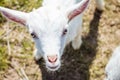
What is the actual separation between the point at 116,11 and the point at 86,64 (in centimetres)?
63

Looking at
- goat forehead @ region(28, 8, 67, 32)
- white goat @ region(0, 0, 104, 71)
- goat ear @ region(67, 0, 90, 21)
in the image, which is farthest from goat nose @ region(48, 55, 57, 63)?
goat ear @ region(67, 0, 90, 21)

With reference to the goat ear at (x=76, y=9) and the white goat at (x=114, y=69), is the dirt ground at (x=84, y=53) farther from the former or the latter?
the goat ear at (x=76, y=9)

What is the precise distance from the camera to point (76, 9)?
266cm

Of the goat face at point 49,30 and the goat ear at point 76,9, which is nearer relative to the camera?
the goat face at point 49,30

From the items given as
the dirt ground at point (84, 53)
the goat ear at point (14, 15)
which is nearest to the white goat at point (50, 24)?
the goat ear at point (14, 15)

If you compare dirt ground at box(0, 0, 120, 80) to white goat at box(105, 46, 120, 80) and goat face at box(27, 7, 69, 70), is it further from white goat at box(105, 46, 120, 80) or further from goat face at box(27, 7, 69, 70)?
goat face at box(27, 7, 69, 70)

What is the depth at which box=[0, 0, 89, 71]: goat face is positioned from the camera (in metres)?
2.54

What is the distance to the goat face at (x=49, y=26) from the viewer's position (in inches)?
99.9

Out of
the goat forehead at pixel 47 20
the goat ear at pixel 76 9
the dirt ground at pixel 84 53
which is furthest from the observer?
the dirt ground at pixel 84 53

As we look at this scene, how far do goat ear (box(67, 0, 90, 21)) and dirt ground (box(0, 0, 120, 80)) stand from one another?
2.42ft

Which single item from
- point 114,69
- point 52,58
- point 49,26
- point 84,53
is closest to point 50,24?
point 49,26

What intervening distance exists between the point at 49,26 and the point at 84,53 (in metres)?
0.94

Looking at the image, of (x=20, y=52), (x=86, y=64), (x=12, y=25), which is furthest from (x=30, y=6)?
(x=86, y=64)

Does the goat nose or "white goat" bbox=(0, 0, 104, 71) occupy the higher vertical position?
"white goat" bbox=(0, 0, 104, 71)
